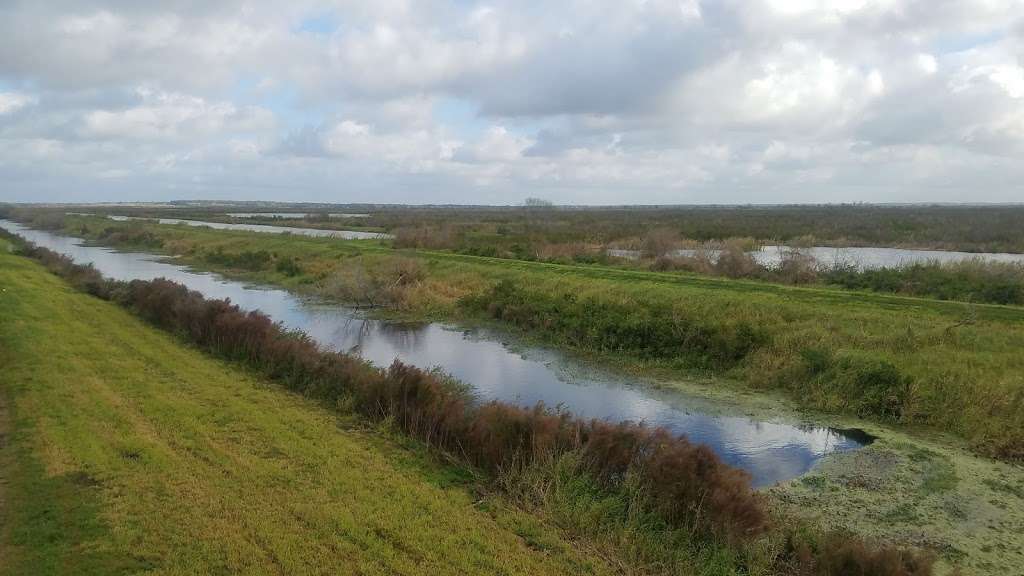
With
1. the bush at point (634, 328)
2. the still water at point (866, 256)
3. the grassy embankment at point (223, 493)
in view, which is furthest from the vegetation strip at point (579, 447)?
the still water at point (866, 256)

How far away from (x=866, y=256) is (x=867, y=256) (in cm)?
9

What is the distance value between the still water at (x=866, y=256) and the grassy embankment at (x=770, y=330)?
9.05m

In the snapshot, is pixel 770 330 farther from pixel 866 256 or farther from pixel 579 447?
pixel 866 256

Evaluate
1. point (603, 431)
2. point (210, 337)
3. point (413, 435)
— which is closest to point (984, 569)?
point (603, 431)

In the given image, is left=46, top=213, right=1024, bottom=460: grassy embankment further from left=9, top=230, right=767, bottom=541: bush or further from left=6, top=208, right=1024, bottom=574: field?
left=9, top=230, right=767, bottom=541: bush

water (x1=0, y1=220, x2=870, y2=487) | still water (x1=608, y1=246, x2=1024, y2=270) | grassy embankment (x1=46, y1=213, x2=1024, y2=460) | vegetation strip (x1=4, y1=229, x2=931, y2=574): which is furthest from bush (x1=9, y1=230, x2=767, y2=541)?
still water (x1=608, y1=246, x2=1024, y2=270)

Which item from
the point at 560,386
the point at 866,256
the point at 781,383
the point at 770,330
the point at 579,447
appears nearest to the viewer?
the point at 579,447

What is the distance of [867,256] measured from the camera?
44.2 metres

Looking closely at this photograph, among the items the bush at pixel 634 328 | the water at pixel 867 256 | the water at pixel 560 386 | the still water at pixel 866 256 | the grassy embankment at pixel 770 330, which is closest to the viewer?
the water at pixel 560 386

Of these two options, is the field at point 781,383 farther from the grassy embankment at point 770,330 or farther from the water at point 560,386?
the water at point 560,386

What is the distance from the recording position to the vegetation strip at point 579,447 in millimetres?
8007

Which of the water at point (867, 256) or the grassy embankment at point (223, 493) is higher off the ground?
the water at point (867, 256)

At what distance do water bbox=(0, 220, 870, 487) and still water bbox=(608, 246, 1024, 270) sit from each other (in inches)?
682

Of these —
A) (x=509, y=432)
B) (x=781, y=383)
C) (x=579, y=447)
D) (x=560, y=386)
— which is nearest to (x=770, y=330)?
(x=781, y=383)
